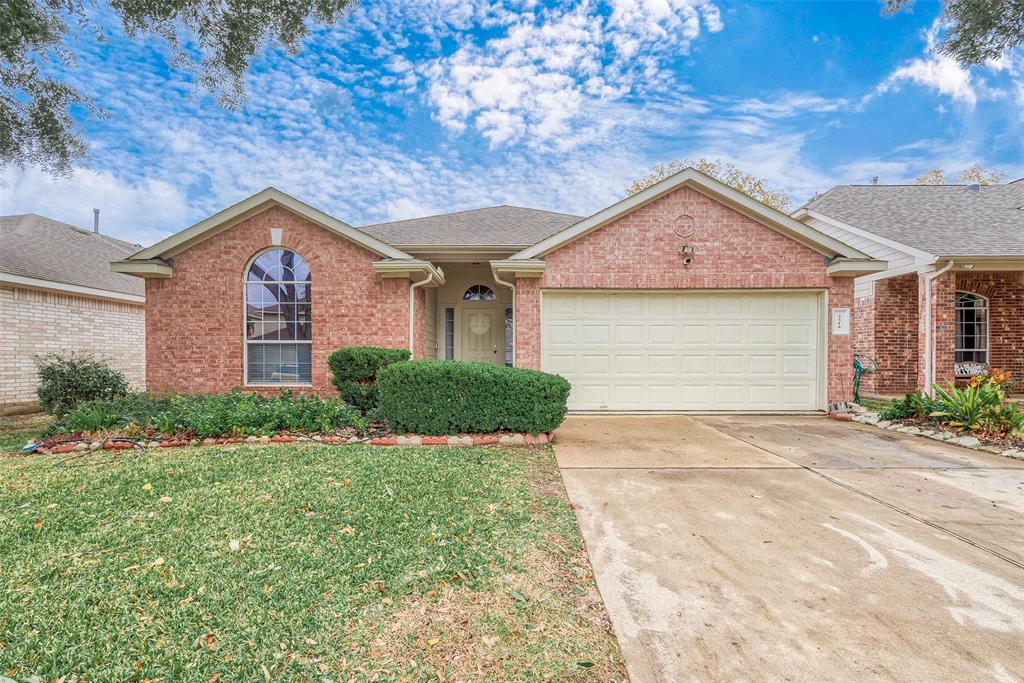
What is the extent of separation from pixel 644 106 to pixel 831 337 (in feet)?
35.6

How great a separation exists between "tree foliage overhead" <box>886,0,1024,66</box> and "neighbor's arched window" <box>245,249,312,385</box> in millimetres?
11758

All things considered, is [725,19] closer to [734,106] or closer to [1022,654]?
[734,106]

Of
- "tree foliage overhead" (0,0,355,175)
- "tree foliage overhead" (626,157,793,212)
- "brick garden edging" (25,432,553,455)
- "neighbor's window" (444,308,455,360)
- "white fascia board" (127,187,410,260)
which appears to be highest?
"tree foliage overhead" (626,157,793,212)

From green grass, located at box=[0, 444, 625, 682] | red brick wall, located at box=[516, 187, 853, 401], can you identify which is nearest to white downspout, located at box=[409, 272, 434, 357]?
red brick wall, located at box=[516, 187, 853, 401]

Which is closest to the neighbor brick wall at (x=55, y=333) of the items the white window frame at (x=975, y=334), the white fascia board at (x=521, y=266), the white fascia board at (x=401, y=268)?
the white fascia board at (x=401, y=268)

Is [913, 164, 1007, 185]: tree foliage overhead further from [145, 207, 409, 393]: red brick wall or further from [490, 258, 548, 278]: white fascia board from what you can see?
[145, 207, 409, 393]: red brick wall

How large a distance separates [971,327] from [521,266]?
38.3 feet

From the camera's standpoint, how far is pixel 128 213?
14055 millimetres

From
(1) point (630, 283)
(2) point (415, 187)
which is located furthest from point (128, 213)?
(1) point (630, 283)

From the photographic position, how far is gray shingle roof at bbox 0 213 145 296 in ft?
34.4

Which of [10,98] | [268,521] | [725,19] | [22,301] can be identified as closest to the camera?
[268,521]

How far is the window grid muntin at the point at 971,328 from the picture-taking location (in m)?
11.3

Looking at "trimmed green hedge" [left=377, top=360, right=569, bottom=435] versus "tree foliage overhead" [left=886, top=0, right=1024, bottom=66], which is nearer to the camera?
"trimmed green hedge" [left=377, top=360, right=569, bottom=435]

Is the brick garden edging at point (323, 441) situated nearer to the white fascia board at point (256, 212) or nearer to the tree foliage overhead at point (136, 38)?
the white fascia board at point (256, 212)
